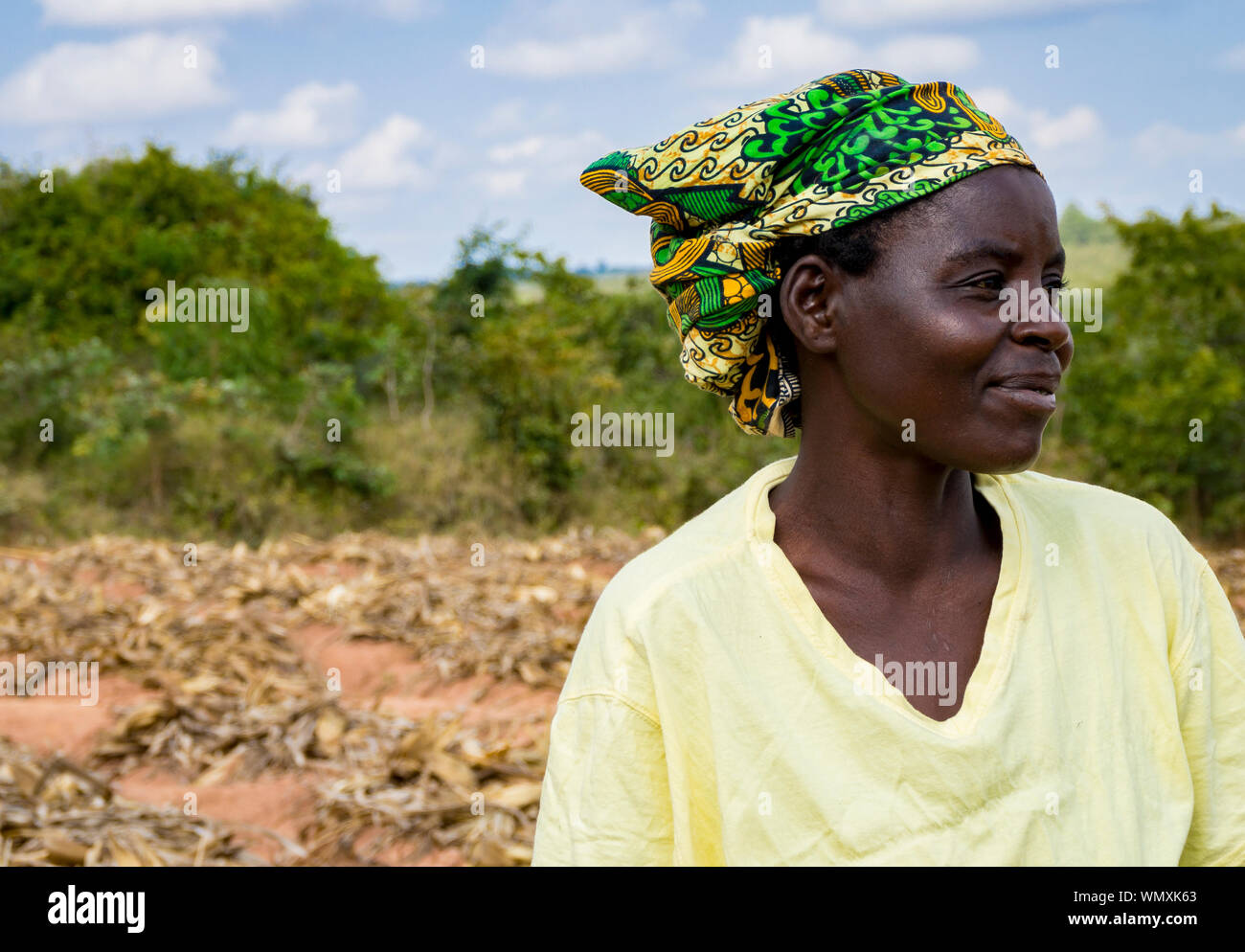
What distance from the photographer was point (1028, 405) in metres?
1.35

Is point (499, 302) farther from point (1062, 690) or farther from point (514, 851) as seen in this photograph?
point (1062, 690)

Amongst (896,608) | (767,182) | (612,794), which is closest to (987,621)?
(896,608)

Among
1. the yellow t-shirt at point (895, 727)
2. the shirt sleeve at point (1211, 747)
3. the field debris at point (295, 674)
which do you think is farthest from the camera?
the field debris at point (295, 674)

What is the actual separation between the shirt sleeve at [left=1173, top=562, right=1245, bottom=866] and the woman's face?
0.32m

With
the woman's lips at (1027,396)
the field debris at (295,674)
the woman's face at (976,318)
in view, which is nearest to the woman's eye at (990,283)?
the woman's face at (976,318)

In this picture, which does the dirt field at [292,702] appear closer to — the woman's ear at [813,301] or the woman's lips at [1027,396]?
the woman's ear at [813,301]

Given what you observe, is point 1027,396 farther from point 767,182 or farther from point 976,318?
point 767,182

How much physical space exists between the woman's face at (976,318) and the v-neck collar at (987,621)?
0.14 m

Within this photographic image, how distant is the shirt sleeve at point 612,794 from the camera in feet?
4.45

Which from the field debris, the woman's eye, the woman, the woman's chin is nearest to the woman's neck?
the woman

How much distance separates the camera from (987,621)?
56.6 inches

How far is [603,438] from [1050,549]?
36.2 feet

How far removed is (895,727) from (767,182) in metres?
0.67
